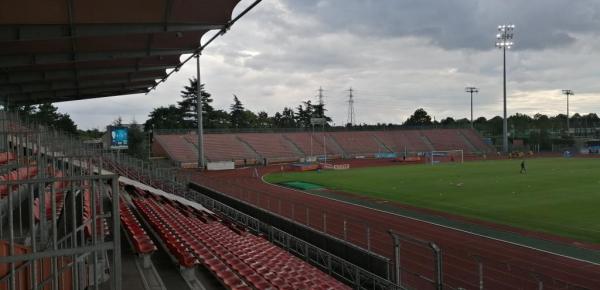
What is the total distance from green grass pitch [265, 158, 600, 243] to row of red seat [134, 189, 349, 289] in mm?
10798

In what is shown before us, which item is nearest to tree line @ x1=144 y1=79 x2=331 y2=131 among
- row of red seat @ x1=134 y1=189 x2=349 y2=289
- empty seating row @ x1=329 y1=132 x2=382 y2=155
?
empty seating row @ x1=329 y1=132 x2=382 y2=155

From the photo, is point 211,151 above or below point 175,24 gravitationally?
below

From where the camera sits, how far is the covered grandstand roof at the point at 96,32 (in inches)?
346

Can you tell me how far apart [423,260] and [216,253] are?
620 centimetres

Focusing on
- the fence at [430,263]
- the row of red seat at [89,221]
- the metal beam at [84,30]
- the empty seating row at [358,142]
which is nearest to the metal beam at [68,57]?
the metal beam at [84,30]

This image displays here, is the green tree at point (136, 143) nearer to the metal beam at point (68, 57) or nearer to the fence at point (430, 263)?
the fence at point (430, 263)

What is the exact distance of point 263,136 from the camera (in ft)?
209

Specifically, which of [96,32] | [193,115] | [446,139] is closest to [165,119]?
[193,115]

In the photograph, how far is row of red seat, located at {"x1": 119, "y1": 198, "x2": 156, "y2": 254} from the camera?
7.22 m

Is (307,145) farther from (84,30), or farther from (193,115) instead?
(84,30)

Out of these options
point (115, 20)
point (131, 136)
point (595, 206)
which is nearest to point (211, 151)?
point (131, 136)

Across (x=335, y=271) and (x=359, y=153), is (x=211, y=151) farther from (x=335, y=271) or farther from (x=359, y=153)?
(x=335, y=271)

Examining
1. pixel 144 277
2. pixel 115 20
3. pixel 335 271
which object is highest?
pixel 115 20

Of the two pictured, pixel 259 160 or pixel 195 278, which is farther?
pixel 259 160
